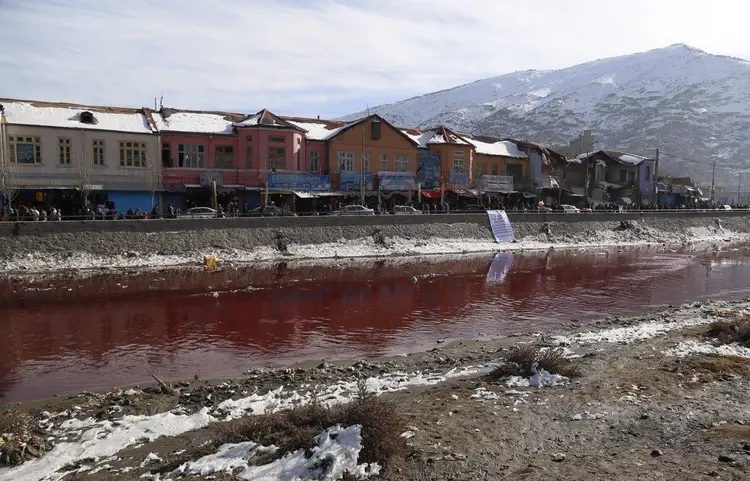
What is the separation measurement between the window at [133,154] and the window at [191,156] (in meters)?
2.63

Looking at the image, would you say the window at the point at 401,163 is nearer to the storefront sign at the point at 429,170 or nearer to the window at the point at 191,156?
the storefront sign at the point at 429,170

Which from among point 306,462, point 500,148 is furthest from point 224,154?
point 306,462

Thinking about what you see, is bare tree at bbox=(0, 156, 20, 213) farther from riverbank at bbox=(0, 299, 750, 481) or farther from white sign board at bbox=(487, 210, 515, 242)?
white sign board at bbox=(487, 210, 515, 242)

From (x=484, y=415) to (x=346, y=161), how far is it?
41671mm

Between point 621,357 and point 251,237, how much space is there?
25.3 metres

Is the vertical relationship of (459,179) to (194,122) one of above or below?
below

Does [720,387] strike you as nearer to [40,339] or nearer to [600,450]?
[600,450]

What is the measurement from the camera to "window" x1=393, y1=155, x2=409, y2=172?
5281cm

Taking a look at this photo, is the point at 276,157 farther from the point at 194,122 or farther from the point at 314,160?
the point at 194,122

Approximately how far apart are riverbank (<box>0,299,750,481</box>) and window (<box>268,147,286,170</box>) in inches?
1295

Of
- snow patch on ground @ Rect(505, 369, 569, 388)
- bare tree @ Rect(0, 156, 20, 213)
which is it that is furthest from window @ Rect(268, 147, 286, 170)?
snow patch on ground @ Rect(505, 369, 569, 388)

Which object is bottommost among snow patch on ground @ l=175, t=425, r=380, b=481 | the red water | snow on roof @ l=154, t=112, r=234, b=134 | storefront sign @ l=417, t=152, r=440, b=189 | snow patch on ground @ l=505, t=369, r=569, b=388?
the red water

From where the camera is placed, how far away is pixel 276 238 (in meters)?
35.7

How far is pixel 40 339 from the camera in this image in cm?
1742
